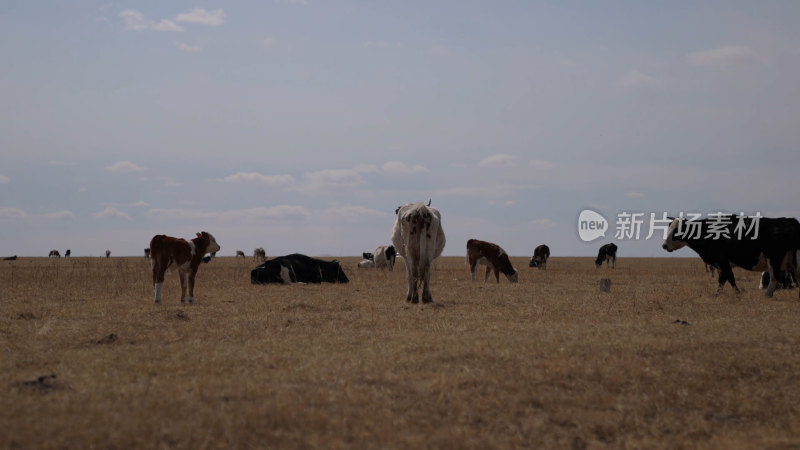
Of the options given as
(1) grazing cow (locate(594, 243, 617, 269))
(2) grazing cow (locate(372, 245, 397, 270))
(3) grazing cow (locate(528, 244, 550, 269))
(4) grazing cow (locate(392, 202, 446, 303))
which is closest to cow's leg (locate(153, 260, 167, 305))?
(4) grazing cow (locate(392, 202, 446, 303))

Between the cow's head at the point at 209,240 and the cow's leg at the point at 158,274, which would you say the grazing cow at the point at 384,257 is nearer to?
the cow's head at the point at 209,240

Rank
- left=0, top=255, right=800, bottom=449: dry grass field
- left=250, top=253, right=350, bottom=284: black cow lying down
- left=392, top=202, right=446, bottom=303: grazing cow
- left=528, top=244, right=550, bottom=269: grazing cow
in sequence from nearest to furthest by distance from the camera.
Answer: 1. left=0, top=255, right=800, bottom=449: dry grass field
2. left=392, top=202, right=446, bottom=303: grazing cow
3. left=250, top=253, right=350, bottom=284: black cow lying down
4. left=528, top=244, right=550, bottom=269: grazing cow

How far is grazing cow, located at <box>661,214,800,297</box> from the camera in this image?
19297 mm

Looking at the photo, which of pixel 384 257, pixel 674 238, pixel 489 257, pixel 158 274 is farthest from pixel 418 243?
Result: pixel 384 257

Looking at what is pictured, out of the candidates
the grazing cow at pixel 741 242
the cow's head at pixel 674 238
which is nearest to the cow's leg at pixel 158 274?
the grazing cow at pixel 741 242

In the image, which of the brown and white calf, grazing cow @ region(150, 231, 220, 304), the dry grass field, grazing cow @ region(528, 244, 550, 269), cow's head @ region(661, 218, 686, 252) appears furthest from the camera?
grazing cow @ region(528, 244, 550, 269)

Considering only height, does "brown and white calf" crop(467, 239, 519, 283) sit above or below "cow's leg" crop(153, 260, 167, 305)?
above

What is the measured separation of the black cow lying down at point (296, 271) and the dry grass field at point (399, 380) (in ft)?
36.8

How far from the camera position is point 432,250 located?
1789cm

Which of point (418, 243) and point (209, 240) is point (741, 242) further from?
point (209, 240)

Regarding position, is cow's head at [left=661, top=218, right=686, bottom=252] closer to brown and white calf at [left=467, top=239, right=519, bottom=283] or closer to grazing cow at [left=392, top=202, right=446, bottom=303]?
brown and white calf at [left=467, top=239, right=519, bottom=283]

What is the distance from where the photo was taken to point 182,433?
6539 mm

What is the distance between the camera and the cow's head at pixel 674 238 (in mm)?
22531

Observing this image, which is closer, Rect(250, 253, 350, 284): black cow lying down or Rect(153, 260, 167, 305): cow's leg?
Rect(153, 260, 167, 305): cow's leg
